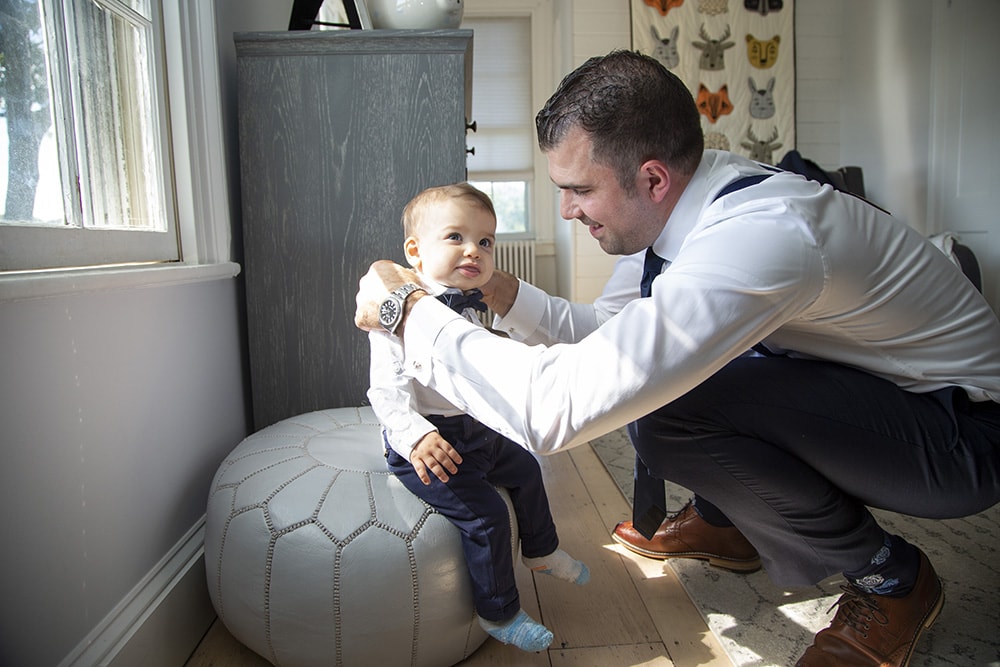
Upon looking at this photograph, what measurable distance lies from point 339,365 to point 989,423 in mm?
1357

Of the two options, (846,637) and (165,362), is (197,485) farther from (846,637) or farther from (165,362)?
(846,637)

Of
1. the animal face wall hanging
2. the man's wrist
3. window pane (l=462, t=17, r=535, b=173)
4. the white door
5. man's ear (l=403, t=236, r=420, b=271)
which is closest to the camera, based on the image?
the man's wrist

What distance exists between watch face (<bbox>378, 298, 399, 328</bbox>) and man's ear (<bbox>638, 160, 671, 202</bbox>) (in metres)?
0.46

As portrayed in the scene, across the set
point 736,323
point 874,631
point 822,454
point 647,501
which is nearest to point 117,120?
point 736,323

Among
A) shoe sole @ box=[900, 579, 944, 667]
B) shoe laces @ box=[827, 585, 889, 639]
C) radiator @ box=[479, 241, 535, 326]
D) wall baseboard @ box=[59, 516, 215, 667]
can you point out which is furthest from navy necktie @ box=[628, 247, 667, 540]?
radiator @ box=[479, 241, 535, 326]

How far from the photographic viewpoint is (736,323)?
90 centimetres

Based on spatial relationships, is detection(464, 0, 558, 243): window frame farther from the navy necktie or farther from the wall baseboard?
the wall baseboard

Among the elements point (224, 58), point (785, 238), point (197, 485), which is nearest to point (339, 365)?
point (197, 485)

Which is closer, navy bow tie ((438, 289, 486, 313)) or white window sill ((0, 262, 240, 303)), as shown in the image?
white window sill ((0, 262, 240, 303))

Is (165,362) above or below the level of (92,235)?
below

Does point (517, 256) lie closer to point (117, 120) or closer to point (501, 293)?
point (501, 293)

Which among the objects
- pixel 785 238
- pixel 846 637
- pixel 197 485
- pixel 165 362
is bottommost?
pixel 846 637

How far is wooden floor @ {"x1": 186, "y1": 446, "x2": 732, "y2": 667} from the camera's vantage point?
4.05 ft

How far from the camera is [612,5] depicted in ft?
15.2
